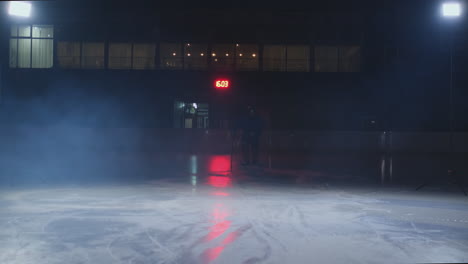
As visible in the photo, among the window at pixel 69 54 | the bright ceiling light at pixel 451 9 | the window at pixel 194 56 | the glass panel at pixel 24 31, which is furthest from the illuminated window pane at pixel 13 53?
the bright ceiling light at pixel 451 9

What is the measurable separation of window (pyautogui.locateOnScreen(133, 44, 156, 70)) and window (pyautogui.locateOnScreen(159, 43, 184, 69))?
2.73 feet

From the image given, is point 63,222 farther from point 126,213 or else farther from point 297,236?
point 297,236

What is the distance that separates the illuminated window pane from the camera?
1361 inches

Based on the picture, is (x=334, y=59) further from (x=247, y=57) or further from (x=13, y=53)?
(x=13, y=53)

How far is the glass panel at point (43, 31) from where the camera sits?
35312 millimetres

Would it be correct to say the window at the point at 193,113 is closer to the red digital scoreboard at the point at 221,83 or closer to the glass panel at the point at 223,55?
the red digital scoreboard at the point at 221,83

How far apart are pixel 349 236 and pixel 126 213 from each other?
3.85m

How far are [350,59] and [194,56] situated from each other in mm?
12940

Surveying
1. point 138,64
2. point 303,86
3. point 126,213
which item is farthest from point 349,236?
point 138,64

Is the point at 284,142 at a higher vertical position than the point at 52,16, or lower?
lower

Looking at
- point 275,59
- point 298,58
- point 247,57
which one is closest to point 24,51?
point 247,57

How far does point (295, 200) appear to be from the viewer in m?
9.05

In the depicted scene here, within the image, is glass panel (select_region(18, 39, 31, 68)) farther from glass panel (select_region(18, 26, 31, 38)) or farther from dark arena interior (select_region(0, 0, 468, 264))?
glass panel (select_region(18, 26, 31, 38))

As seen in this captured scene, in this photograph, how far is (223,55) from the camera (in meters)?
34.9
